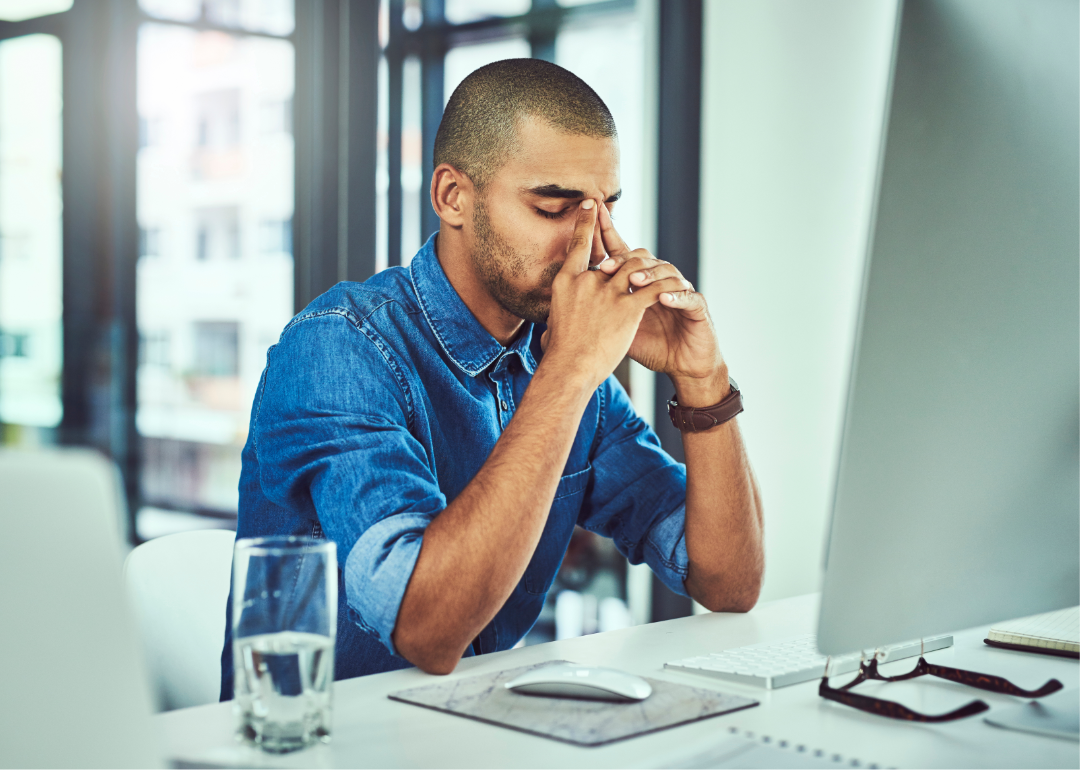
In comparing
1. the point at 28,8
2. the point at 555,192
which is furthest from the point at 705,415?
the point at 28,8

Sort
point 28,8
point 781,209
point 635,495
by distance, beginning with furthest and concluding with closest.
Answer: point 781,209 < point 28,8 < point 635,495

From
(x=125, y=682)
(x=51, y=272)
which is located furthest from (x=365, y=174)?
(x=125, y=682)

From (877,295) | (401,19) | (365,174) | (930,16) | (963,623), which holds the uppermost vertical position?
(401,19)

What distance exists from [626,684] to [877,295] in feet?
1.24

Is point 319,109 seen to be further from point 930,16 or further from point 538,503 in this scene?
point 930,16

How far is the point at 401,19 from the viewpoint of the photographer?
8.39 ft

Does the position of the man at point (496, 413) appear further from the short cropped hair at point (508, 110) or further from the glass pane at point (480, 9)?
the glass pane at point (480, 9)

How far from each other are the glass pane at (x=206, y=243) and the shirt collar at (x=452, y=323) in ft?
3.57

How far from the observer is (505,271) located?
4.29 ft

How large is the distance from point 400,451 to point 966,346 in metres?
0.58

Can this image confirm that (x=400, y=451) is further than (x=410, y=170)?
No

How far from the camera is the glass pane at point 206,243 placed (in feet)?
7.26

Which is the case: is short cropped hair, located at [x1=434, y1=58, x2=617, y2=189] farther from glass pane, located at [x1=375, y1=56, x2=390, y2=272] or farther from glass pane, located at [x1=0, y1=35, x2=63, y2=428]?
glass pane, located at [x1=0, y1=35, x2=63, y2=428]

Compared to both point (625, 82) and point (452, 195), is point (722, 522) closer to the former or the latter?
point (452, 195)
